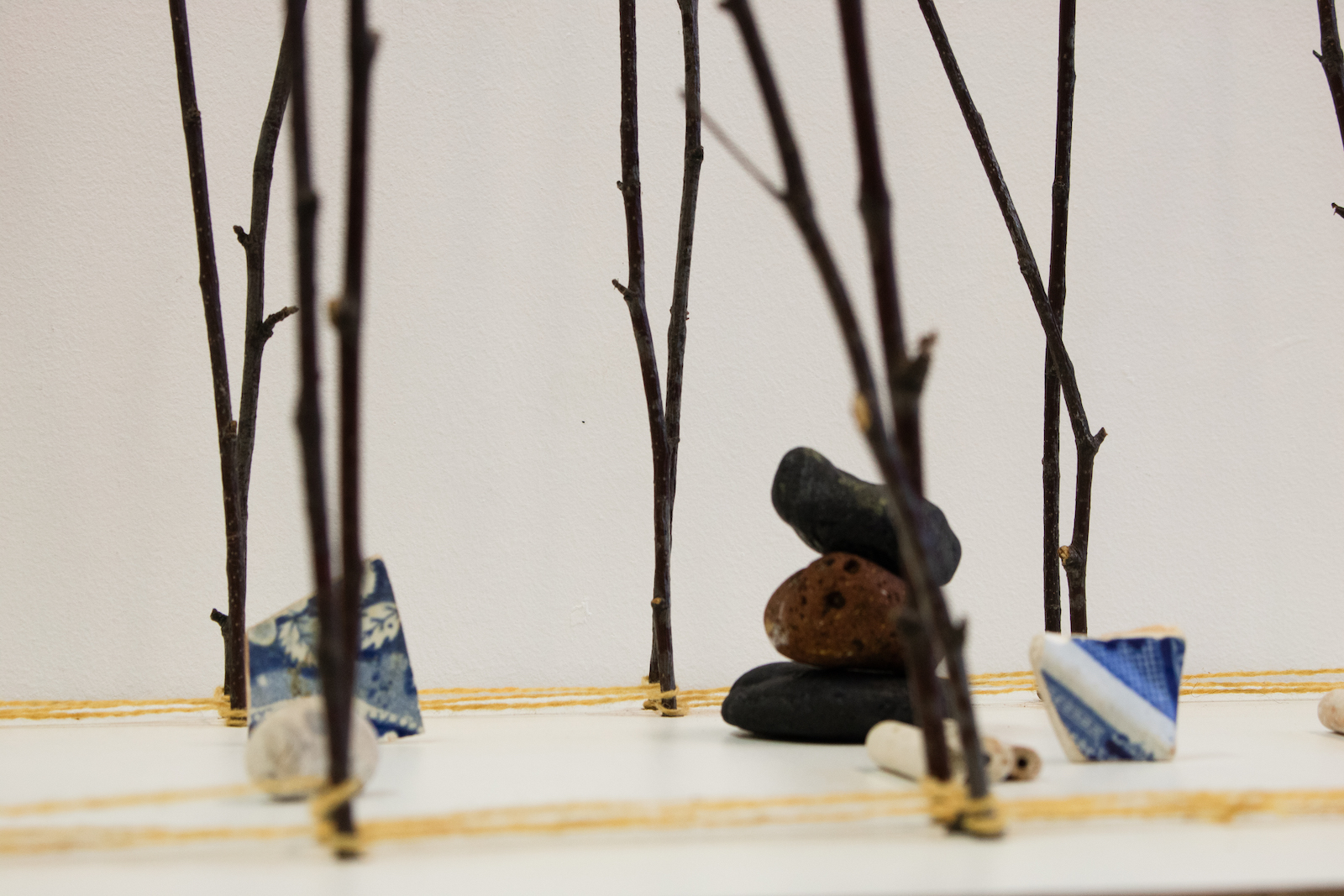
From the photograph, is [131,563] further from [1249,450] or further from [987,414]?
[1249,450]

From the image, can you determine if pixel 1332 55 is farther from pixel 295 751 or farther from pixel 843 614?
pixel 295 751

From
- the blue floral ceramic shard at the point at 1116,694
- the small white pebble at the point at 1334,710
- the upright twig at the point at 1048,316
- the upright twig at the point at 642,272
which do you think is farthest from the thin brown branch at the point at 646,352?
the small white pebble at the point at 1334,710

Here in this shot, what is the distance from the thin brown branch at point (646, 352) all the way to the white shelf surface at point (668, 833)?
16cm

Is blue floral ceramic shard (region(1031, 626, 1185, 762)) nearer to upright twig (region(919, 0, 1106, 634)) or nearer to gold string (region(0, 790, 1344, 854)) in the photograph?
gold string (region(0, 790, 1344, 854))

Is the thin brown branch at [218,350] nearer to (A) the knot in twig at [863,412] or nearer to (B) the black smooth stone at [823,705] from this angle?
(B) the black smooth stone at [823,705]

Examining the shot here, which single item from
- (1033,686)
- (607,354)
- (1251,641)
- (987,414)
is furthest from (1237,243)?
(607,354)

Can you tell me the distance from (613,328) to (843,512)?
554 millimetres

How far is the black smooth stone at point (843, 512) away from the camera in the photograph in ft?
2.40

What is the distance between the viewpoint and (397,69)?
3.99 feet

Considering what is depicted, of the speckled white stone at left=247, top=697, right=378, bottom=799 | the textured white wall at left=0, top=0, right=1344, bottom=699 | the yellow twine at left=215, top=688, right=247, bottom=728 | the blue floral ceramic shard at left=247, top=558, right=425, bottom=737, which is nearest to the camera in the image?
the speckled white stone at left=247, top=697, right=378, bottom=799

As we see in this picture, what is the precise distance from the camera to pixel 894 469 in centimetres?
41

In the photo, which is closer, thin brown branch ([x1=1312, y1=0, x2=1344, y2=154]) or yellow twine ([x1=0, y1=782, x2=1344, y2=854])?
yellow twine ([x1=0, y1=782, x2=1344, y2=854])

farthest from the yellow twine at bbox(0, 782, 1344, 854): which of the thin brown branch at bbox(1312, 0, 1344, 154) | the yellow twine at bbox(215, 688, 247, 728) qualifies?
the thin brown branch at bbox(1312, 0, 1344, 154)

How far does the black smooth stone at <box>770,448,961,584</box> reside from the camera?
73cm
